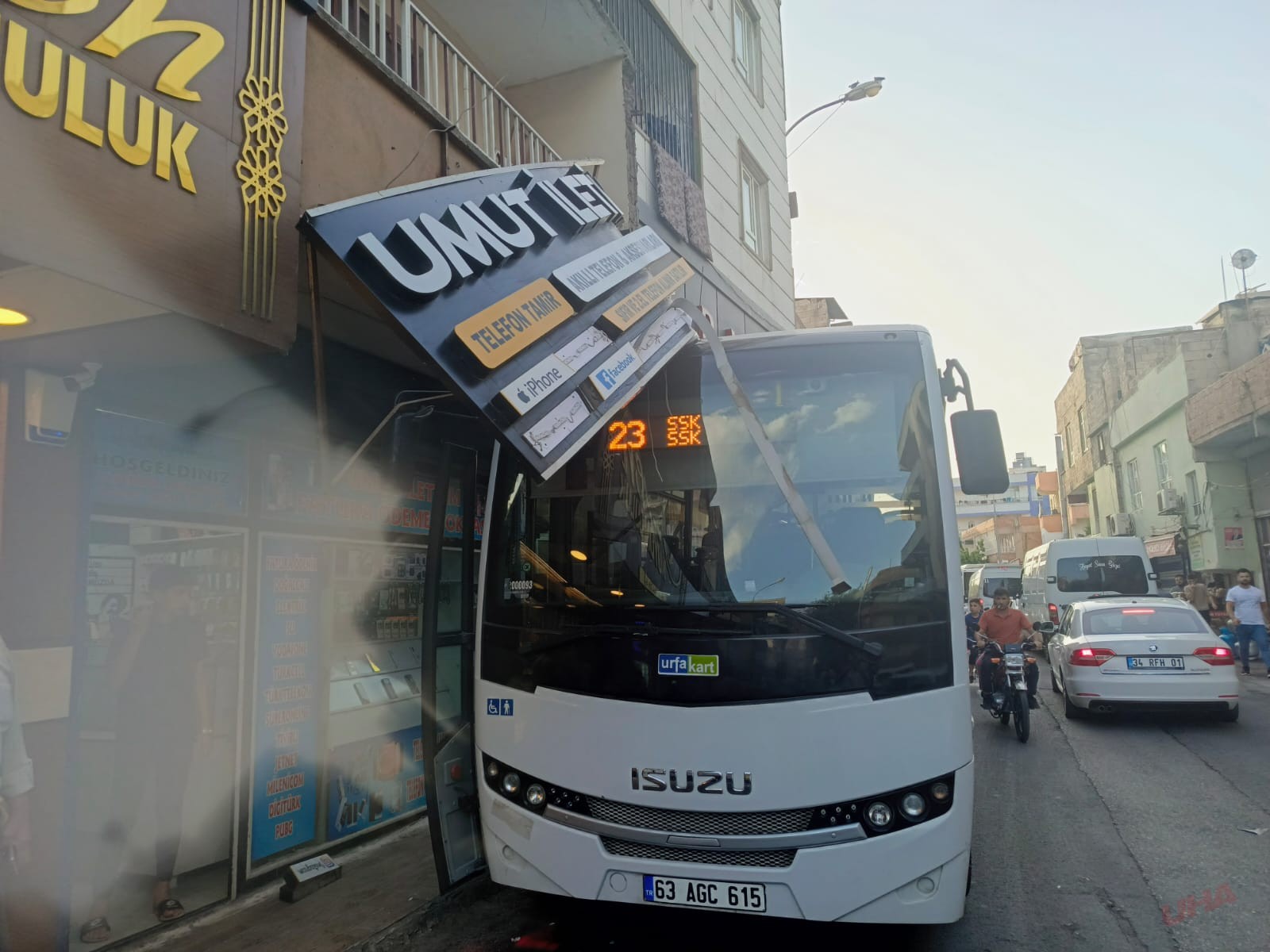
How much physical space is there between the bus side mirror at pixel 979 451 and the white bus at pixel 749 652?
0.6 inches

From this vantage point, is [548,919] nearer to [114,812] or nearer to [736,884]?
[736,884]

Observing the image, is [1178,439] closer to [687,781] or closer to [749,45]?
[749,45]

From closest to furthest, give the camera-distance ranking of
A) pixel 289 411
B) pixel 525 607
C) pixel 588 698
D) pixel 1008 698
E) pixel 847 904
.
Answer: pixel 847 904, pixel 588 698, pixel 525 607, pixel 289 411, pixel 1008 698

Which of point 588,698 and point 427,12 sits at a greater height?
point 427,12

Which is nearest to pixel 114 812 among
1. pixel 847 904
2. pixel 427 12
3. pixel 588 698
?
pixel 588 698

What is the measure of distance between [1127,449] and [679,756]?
33.9 m

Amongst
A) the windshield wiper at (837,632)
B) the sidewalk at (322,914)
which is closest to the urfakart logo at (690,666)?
the windshield wiper at (837,632)

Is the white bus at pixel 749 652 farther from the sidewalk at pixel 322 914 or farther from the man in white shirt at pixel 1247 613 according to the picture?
the man in white shirt at pixel 1247 613

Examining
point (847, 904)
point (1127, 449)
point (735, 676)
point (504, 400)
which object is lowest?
point (847, 904)

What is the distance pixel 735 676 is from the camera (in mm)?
3666

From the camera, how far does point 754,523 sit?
3.87 metres

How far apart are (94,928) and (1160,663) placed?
1017 cm

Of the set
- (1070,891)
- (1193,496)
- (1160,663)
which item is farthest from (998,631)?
(1193,496)

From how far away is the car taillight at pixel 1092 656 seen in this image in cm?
1002
